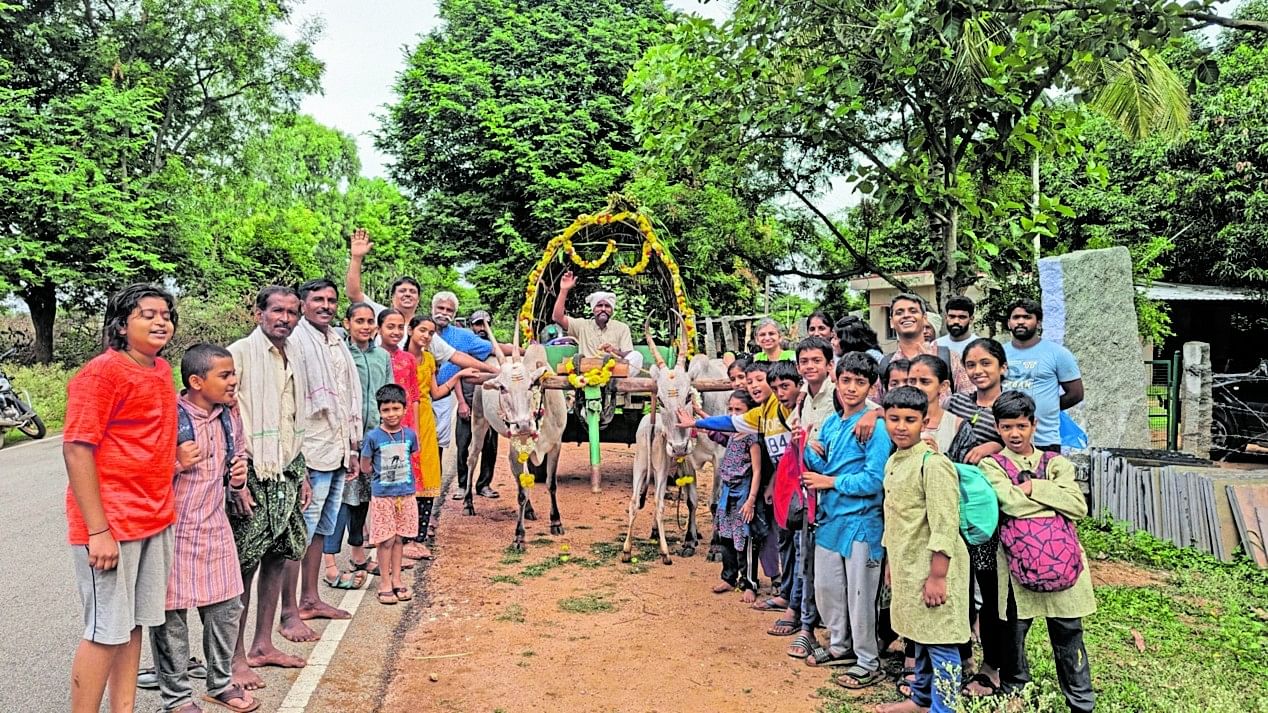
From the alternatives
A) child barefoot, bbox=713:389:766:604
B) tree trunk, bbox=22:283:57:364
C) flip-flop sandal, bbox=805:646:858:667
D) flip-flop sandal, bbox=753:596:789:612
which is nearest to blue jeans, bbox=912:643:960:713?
flip-flop sandal, bbox=805:646:858:667

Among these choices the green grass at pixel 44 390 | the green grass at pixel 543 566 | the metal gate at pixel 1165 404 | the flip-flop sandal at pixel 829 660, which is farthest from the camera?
the green grass at pixel 44 390

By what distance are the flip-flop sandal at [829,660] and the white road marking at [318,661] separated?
2.51m

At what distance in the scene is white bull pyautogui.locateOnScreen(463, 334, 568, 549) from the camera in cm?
661

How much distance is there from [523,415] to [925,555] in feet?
12.1

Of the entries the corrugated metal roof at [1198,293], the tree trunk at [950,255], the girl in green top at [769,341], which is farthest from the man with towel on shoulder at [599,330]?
the corrugated metal roof at [1198,293]

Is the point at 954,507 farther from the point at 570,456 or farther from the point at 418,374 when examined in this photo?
the point at 570,456

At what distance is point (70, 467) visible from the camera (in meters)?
3.05

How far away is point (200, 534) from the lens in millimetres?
3527

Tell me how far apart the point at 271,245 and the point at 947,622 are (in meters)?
25.6

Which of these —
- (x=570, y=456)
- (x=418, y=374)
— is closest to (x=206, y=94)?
(x=570, y=456)

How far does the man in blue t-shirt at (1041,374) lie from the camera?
15.0 ft

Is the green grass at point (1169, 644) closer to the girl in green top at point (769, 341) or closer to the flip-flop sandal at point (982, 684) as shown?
the flip-flop sandal at point (982, 684)

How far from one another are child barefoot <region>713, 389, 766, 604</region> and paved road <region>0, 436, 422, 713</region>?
6.86 feet

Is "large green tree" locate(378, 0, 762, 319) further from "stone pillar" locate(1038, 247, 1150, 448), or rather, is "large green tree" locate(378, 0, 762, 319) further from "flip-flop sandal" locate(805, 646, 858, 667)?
"flip-flop sandal" locate(805, 646, 858, 667)
